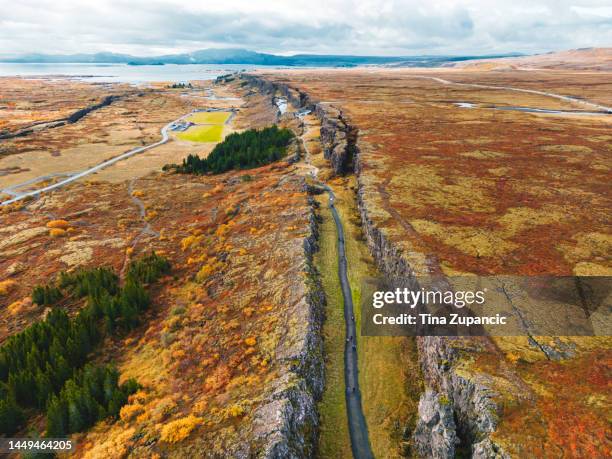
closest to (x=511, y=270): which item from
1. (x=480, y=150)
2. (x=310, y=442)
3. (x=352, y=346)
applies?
(x=352, y=346)

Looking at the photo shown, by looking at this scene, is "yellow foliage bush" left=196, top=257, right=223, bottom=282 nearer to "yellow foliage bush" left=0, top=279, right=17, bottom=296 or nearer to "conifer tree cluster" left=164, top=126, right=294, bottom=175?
"yellow foliage bush" left=0, top=279, right=17, bottom=296

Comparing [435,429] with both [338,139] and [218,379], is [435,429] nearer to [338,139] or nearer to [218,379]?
[218,379]

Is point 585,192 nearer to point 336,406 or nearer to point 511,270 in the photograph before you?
point 511,270

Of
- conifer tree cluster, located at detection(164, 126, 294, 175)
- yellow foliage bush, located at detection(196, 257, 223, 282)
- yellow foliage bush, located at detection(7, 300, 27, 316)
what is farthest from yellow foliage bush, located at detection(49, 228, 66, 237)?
conifer tree cluster, located at detection(164, 126, 294, 175)

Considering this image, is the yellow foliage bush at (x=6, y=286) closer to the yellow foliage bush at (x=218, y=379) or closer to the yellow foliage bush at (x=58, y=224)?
the yellow foliage bush at (x=58, y=224)

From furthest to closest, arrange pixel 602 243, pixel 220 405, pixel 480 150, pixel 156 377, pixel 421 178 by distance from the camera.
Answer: pixel 480 150, pixel 421 178, pixel 602 243, pixel 156 377, pixel 220 405

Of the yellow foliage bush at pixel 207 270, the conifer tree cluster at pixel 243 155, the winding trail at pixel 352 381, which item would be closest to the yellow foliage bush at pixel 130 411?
the winding trail at pixel 352 381
